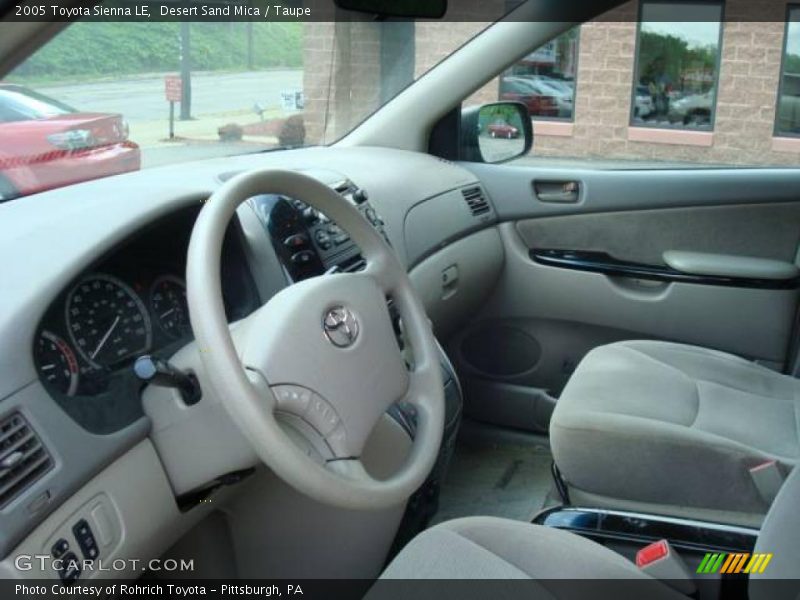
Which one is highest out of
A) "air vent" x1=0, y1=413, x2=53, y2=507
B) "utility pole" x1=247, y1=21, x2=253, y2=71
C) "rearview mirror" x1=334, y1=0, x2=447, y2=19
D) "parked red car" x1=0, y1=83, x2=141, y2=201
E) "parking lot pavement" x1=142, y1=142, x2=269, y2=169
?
"rearview mirror" x1=334, y1=0, x2=447, y2=19

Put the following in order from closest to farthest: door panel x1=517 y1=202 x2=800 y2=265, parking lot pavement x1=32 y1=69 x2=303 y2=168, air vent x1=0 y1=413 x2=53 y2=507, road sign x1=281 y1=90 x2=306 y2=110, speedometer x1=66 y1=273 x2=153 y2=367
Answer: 1. air vent x1=0 y1=413 x2=53 y2=507
2. speedometer x1=66 y1=273 x2=153 y2=367
3. parking lot pavement x1=32 y1=69 x2=303 y2=168
4. road sign x1=281 y1=90 x2=306 y2=110
5. door panel x1=517 y1=202 x2=800 y2=265

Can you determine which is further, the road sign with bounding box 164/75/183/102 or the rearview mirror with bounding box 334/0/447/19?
the rearview mirror with bounding box 334/0/447/19

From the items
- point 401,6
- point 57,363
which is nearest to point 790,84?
point 401,6

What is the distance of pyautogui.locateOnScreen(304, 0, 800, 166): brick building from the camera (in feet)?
9.62

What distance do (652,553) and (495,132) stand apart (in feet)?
6.24

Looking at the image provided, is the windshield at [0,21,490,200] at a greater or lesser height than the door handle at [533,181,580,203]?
greater

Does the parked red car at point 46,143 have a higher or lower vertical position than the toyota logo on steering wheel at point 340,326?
higher

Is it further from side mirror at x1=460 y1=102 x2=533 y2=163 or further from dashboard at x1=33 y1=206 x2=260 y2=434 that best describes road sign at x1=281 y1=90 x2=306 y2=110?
dashboard at x1=33 y1=206 x2=260 y2=434

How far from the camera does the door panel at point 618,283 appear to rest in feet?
9.90

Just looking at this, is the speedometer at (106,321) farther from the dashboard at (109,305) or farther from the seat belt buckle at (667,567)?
the seat belt buckle at (667,567)

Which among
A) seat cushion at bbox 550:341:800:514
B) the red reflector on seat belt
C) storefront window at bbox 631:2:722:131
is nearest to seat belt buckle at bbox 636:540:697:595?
the red reflector on seat belt

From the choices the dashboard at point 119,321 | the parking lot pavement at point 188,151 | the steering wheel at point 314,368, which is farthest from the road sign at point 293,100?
the steering wheel at point 314,368

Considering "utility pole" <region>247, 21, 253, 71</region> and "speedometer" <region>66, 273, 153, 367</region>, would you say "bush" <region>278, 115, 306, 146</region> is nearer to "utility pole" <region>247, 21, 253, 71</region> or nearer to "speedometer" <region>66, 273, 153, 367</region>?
"utility pole" <region>247, 21, 253, 71</region>

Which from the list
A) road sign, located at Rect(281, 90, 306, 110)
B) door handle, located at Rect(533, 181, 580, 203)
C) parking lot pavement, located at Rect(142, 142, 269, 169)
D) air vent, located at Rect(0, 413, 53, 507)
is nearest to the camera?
air vent, located at Rect(0, 413, 53, 507)
